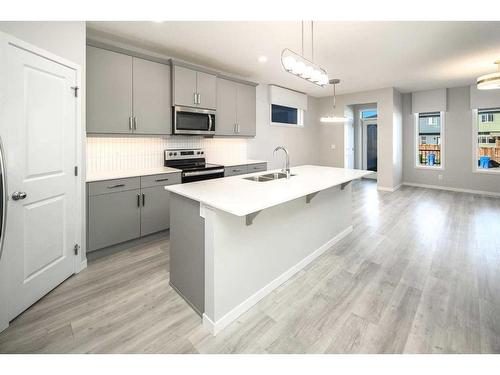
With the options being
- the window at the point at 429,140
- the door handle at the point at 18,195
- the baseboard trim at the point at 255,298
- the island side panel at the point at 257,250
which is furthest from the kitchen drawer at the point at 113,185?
the window at the point at 429,140

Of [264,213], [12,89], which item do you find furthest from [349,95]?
[12,89]

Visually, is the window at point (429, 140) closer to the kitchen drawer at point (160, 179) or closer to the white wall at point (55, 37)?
the kitchen drawer at point (160, 179)

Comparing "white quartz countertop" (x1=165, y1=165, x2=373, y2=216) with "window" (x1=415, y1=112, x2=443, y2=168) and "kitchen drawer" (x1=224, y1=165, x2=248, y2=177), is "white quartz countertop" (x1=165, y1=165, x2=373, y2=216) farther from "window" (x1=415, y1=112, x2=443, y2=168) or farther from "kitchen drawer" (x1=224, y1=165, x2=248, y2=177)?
"window" (x1=415, y1=112, x2=443, y2=168)

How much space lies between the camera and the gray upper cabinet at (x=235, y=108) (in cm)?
443

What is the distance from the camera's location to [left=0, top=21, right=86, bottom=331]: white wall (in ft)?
6.15

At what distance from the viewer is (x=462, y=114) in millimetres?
6543

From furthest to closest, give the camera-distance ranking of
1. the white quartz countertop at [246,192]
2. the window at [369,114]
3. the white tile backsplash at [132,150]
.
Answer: the window at [369,114], the white tile backsplash at [132,150], the white quartz countertop at [246,192]

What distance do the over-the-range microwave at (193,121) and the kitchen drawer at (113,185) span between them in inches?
38.9

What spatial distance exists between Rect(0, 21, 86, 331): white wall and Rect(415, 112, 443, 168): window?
787cm

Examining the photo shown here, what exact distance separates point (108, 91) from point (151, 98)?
1.78ft

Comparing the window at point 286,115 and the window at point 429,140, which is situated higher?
the window at point 286,115

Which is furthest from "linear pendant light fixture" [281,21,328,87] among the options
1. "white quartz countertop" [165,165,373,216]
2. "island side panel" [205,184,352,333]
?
"island side panel" [205,184,352,333]

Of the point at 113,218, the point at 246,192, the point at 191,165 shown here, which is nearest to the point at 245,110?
the point at 191,165
